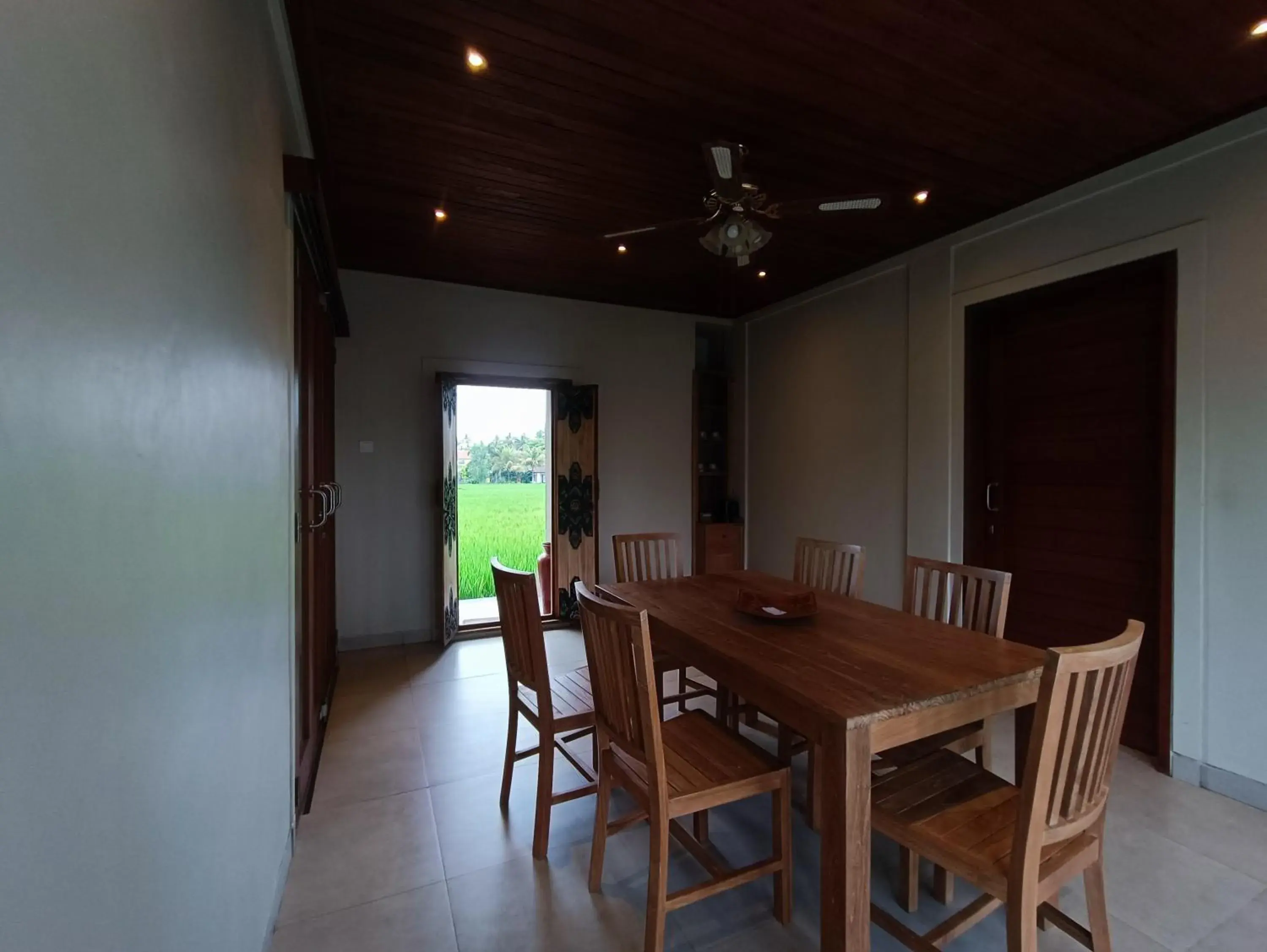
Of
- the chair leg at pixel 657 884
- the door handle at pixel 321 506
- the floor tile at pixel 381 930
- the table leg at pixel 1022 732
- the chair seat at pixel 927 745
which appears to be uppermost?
the door handle at pixel 321 506

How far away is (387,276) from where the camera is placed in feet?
14.7

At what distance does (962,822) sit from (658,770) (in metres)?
0.79

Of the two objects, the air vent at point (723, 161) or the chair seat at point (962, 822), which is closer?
the chair seat at point (962, 822)

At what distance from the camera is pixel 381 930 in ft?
5.56

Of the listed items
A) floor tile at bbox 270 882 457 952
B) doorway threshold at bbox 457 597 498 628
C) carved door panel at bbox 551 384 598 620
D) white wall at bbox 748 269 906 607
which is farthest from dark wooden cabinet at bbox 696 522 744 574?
floor tile at bbox 270 882 457 952

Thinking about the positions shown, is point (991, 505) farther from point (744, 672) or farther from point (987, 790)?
point (744, 672)

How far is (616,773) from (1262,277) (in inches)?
131

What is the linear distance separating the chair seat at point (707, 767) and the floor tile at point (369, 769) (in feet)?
4.08

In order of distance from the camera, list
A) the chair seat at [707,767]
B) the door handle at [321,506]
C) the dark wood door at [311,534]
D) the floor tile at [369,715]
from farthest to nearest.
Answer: the floor tile at [369,715] < the door handle at [321,506] < the dark wood door at [311,534] < the chair seat at [707,767]

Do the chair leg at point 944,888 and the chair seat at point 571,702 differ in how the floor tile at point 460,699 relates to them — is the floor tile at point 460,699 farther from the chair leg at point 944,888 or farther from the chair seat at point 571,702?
the chair leg at point 944,888

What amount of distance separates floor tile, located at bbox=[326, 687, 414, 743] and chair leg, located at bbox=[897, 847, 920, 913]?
2.40 meters

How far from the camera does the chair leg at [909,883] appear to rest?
1.75 metres

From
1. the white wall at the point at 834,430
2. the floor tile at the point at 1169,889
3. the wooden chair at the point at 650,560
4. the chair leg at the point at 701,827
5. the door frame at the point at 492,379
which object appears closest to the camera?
the floor tile at the point at 1169,889

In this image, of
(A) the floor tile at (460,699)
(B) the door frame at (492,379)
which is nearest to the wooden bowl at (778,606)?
(A) the floor tile at (460,699)
